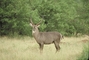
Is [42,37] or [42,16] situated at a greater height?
[42,37]

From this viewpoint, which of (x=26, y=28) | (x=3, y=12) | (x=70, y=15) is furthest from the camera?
(x=70, y=15)

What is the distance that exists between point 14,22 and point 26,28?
78.6 inches

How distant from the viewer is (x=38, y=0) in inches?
1457

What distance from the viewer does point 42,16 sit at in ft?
117

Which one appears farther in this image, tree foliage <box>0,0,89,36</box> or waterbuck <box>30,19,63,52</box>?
tree foliage <box>0,0,89,36</box>

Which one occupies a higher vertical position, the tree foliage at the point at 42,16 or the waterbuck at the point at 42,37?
the waterbuck at the point at 42,37

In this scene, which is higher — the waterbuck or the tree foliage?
the waterbuck

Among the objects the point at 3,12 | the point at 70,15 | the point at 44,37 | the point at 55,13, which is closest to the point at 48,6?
the point at 55,13

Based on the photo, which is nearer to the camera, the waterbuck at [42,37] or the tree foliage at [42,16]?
the waterbuck at [42,37]

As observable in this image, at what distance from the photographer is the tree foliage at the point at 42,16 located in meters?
30.0

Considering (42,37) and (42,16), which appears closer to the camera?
(42,37)

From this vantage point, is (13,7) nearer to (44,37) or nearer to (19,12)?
(19,12)

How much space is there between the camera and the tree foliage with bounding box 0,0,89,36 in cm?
2995

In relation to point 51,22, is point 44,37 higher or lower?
higher
